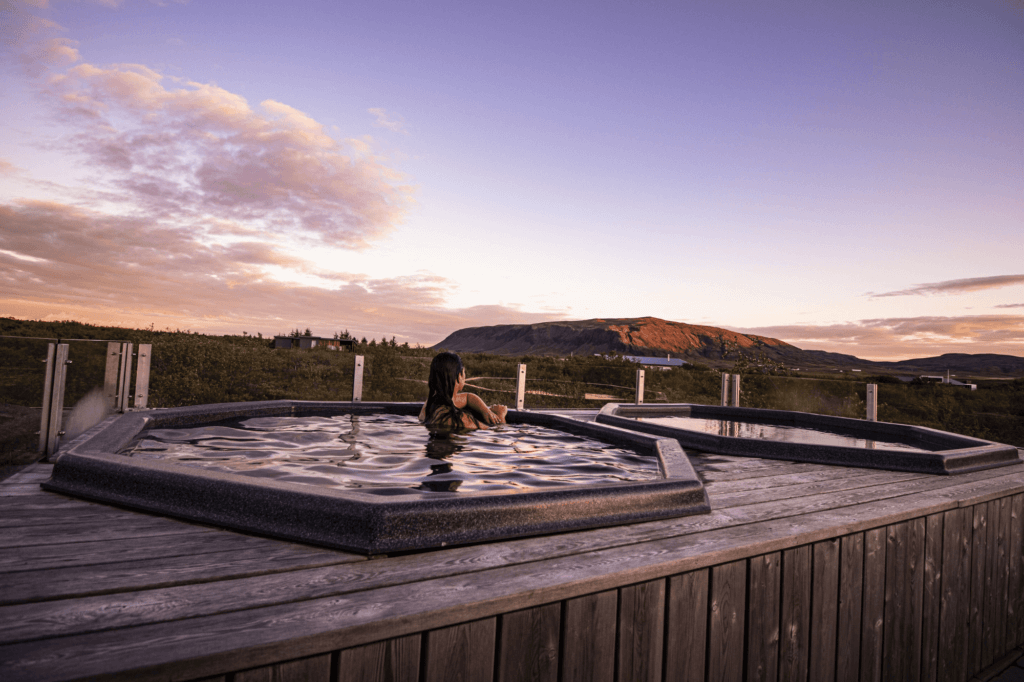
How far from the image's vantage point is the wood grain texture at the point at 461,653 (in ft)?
3.43

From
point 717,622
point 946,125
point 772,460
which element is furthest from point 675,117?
point 717,622

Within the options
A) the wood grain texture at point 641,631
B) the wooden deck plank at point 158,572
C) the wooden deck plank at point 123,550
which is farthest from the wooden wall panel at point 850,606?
the wooden deck plank at point 123,550

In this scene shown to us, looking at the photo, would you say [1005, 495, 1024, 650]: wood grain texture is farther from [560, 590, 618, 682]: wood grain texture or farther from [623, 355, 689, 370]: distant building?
[623, 355, 689, 370]: distant building

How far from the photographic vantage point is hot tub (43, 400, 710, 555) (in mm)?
1501

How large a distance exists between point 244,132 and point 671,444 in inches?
338

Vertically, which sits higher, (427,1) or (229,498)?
(427,1)

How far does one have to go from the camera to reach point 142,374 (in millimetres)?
4523

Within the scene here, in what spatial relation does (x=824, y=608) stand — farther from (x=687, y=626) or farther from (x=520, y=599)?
(x=520, y=599)

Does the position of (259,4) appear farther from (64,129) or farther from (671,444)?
(671,444)

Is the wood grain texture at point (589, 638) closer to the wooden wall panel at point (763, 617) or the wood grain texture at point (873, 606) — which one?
the wooden wall panel at point (763, 617)

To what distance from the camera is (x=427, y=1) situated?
265 inches

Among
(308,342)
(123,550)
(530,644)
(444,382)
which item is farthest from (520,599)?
(308,342)

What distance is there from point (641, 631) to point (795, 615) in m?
0.72

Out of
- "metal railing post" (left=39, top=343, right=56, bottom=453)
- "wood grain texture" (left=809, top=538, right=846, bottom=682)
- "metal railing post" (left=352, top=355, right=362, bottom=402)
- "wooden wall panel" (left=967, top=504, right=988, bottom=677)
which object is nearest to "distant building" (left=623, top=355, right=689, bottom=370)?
"metal railing post" (left=352, top=355, right=362, bottom=402)
